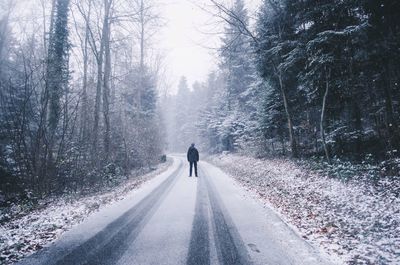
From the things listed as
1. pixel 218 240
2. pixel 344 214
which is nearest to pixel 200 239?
pixel 218 240

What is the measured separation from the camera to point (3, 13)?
26.0m

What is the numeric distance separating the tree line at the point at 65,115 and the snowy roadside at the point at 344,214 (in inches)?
344

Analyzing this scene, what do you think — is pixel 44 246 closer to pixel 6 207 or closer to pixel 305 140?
pixel 6 207

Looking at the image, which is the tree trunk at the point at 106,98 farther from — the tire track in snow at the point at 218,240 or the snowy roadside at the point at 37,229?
the tire track in snow at the point at 218,240

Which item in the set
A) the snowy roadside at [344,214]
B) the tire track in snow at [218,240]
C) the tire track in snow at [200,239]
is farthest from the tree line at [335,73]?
the tire track in snow at [200,239]

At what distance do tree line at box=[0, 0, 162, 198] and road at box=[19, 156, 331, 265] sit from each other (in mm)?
Answer: 4561

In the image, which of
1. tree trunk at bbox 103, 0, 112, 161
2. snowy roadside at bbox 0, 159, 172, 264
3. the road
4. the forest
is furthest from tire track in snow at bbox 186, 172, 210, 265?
tree trunk at bbox 103, 0, 112, 161

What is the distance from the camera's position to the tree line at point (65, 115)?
10492mm

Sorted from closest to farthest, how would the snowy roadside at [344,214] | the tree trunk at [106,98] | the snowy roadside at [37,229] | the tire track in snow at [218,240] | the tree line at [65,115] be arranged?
the tire track in snow at [218,240] < the snowy roadside at [344,214] < the snowy roadside at [37,229] < the tree line at [65,115] < the tree trunk at [106,98]

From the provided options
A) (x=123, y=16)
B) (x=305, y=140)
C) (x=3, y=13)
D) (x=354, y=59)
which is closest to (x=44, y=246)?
(x=354, y=59)

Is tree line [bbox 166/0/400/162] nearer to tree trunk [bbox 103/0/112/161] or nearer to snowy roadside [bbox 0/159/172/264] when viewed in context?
tree trunk [bbox 103/0/112/161]

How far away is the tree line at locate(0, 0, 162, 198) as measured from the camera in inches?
413

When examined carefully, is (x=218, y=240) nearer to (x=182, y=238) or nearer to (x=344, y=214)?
(x=182, y=238)

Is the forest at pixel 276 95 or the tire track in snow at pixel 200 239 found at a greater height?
the forest at pixel 276 95
